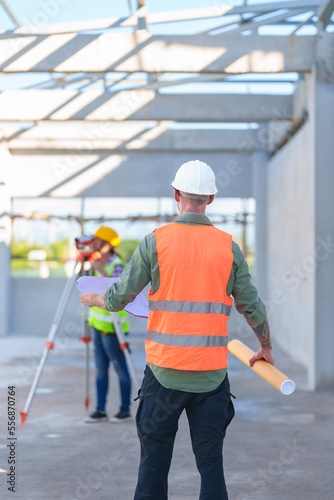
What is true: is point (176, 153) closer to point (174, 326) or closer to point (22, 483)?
point (22, 483)

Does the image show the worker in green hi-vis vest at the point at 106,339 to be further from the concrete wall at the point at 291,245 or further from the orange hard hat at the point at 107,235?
the concrete wall at the point at 291,245

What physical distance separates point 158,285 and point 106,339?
2718mm

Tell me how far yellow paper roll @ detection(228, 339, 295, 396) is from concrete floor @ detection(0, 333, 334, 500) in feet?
3.89

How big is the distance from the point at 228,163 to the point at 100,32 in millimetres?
5917

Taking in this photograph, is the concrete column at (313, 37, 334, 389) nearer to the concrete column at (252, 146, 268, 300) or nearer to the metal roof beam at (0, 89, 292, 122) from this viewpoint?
the metal roof beam at (0, 89, 292, 122)

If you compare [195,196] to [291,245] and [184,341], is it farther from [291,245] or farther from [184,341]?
[291,245]

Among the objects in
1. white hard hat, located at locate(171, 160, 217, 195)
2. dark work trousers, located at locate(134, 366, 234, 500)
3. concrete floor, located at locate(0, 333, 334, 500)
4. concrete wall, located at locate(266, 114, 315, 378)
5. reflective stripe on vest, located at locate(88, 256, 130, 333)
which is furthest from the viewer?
concrete wall, located at locate(266, 114, 315, 378)

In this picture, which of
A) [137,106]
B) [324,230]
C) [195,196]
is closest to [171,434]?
[195,196]

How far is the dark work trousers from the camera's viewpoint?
236 cm

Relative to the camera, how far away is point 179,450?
441cm

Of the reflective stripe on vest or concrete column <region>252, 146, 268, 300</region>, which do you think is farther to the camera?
concrete column <region>252, 146, 268, 300</region>

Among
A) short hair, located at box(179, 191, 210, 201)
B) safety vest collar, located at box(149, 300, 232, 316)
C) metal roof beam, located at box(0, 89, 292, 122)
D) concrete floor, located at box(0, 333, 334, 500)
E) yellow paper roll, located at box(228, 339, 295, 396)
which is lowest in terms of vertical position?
concrete floor, located at box(0, 333, 334, 500)

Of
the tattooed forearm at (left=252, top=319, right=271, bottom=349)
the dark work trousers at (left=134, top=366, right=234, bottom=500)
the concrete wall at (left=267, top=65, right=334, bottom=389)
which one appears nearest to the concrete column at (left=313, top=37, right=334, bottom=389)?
the concrete wall at (left=267, top=65, right=334, bottom=389)

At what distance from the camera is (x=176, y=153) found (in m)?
12.3
